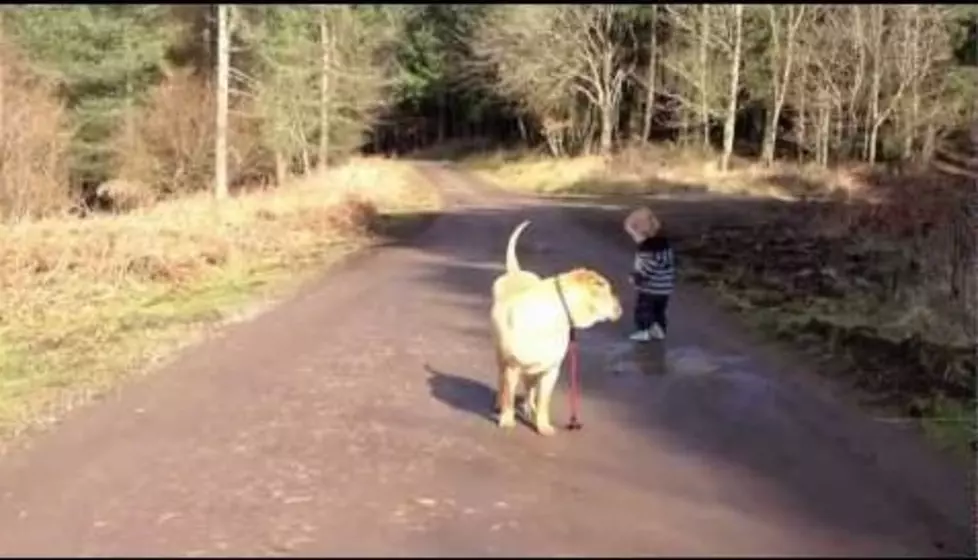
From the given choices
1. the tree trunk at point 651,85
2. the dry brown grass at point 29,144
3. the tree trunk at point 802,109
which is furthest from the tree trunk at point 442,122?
the dry brown grass at point 29,144

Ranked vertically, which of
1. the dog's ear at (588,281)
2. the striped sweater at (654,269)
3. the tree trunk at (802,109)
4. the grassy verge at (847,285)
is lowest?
the grassy verge at (847,285)

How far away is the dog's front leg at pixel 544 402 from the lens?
8750mm

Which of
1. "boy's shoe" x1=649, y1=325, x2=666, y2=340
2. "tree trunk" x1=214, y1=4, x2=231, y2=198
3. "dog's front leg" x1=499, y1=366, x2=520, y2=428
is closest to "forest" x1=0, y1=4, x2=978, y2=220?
"tree trunk" x1=214, y1=4, x2=231, y2=198

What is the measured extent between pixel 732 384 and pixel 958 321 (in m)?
3.63

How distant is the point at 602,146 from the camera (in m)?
61.5

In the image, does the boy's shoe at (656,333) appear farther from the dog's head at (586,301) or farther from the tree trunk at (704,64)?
the tree trunk at (704,64)

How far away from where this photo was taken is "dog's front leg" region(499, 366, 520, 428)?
8859 mm

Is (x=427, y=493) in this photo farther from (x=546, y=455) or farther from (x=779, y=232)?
(x=779, y=232)

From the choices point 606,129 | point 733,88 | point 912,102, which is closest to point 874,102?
point 912,102

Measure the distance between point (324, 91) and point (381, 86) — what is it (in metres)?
12.4

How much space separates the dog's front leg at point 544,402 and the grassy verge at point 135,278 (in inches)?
157

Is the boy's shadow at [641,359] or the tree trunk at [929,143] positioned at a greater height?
the tree trunk at [929,143]

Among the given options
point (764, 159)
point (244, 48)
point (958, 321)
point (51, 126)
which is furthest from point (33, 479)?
point (764, 159)

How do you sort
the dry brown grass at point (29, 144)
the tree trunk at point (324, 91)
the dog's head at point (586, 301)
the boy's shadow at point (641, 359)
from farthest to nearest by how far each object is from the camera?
1. the tree trunk at point (324, 91)
2. the dry brown grass at point (29, 144)
3. the boy's shadow at point (641, 359)
4. the dog's head at point (586, 301)
